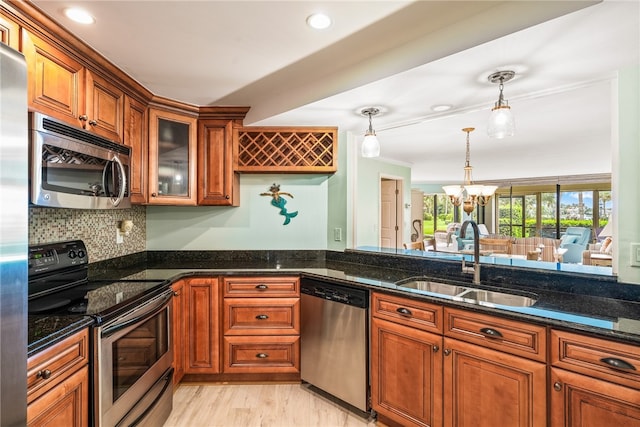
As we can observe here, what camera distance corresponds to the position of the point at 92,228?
233cm

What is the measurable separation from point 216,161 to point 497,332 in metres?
2.41

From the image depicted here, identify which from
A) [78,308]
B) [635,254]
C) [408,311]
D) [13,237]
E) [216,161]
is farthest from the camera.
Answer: [216,161]

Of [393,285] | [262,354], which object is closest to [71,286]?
[262,354]

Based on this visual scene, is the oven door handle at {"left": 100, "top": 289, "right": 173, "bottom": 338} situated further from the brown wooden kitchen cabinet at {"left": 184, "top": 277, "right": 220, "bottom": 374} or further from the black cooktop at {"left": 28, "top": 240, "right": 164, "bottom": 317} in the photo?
the brown wooden kitchen cabinet at {"left": 184, "top": 277, "right": 220, "bottom": 374}

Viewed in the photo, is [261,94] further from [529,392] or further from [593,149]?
[593,149]

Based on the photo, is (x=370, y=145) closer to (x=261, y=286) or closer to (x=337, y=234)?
(x=337, y=234)

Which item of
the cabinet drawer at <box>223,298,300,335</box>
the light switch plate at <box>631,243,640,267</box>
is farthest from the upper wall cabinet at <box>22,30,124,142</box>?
the light switch plate at <box>631,243,640,267</box>

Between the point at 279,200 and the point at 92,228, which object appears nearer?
the point at 92,228

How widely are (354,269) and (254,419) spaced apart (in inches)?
49.7

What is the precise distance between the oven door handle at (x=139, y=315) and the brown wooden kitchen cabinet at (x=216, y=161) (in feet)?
3.11

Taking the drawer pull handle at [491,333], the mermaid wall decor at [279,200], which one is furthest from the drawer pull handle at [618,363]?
the mermaid wall decor at [279,200]

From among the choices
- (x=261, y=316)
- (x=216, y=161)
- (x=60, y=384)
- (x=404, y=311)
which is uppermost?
(x=216, y=161)

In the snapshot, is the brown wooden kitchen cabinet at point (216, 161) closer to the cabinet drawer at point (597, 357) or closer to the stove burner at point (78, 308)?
the stove burner at point (78, 308)

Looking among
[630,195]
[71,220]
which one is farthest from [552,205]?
[71,220]
